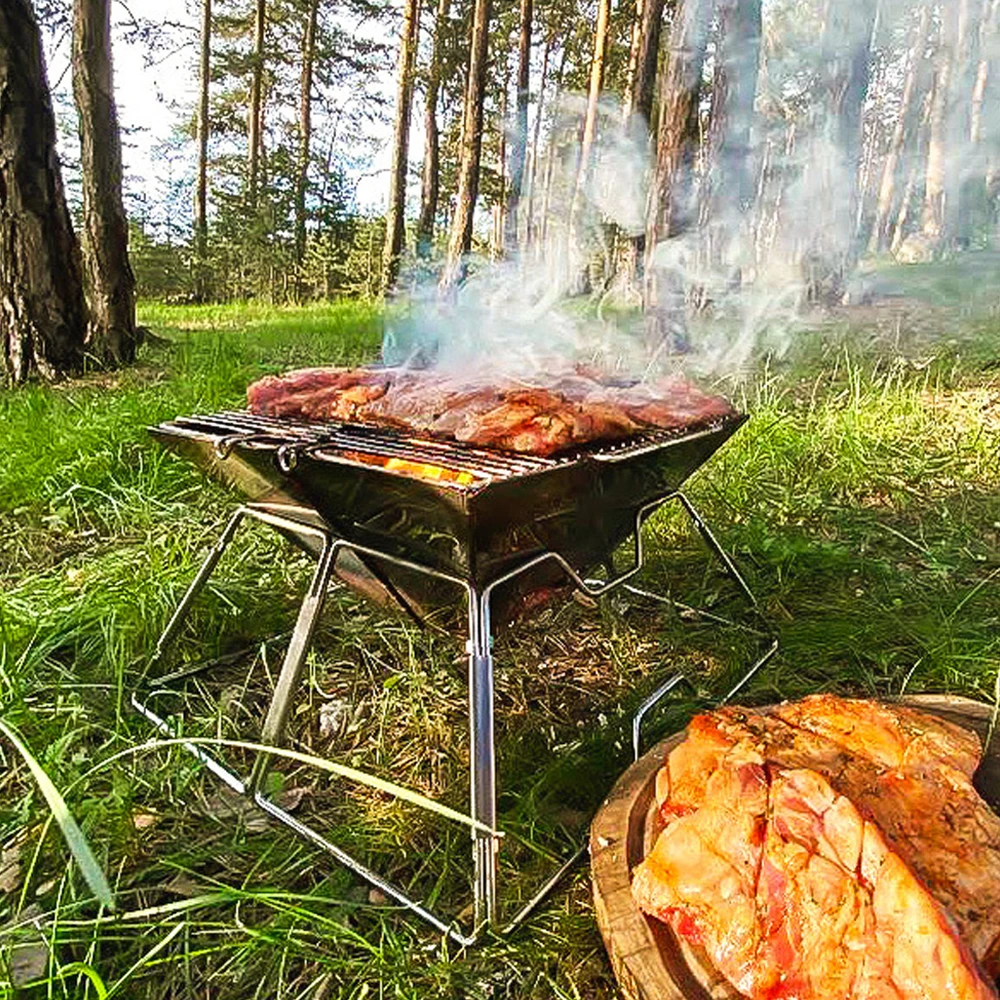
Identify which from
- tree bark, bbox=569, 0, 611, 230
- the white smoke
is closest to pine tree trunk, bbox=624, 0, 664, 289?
the white smoke

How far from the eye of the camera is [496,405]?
1807mm

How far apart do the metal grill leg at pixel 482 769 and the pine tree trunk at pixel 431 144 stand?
11966 millimetres

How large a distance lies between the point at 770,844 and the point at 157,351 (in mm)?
6500

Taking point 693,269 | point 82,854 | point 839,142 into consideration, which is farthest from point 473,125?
point 82,854

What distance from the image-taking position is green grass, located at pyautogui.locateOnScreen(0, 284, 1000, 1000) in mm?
1492

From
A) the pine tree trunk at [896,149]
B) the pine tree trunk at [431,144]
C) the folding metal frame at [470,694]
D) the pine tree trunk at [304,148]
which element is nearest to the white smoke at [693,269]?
the folding metal frame at [470,694]

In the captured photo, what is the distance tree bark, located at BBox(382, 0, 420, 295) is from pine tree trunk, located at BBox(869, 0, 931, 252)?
1276 cm

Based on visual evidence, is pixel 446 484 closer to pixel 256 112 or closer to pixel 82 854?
pixel 82 854

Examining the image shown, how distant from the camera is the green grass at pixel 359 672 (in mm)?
1492

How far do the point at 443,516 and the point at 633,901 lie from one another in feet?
2.43

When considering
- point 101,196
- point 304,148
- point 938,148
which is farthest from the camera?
point 938,148

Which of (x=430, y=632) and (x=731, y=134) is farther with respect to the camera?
(x=731, y=134)

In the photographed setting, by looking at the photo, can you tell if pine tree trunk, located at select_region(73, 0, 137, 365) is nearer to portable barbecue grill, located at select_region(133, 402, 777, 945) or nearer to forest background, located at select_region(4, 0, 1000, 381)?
forest background, located at select_region(4, 0, 1000, 381)

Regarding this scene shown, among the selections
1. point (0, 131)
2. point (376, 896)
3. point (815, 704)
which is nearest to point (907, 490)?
point (815, 704)
